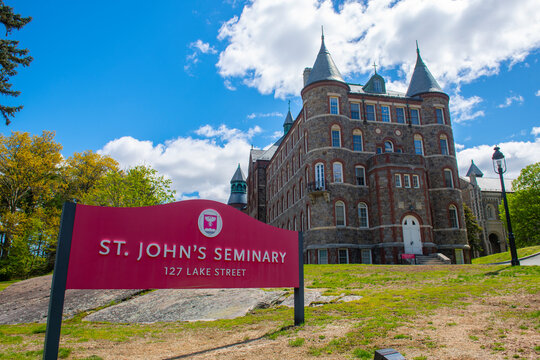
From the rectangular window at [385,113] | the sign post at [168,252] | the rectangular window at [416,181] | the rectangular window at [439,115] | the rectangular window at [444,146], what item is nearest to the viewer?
the sign post at [168,252]

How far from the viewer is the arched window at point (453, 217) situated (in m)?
34.8

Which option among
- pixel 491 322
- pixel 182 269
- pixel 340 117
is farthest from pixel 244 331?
pixel 340 117

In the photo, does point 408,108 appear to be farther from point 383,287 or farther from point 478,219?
point 478,219

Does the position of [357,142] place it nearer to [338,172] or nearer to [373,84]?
[338,172]

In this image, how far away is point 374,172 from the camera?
110 feet

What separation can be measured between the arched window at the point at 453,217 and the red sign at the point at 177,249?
30.1 metres

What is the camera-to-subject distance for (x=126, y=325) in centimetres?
1045

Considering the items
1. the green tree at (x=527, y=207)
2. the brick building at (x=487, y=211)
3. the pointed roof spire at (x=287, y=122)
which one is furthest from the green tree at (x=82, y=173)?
the brick building at (x=487, y=211)

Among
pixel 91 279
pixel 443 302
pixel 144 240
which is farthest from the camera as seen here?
pixel 443 302

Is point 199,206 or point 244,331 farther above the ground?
point 199,206

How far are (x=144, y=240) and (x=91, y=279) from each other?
1.14 meters

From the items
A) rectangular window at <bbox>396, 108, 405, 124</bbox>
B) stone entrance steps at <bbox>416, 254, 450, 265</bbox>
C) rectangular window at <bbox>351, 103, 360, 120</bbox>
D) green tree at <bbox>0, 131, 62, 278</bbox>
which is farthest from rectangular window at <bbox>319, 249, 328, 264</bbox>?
green tree at <bbox>0, 131, 62, 278</bbox>

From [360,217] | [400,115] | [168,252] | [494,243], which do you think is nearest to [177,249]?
[168,252]

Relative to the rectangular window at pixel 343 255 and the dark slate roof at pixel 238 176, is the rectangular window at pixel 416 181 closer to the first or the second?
the rectangular window at pixel 343 255
